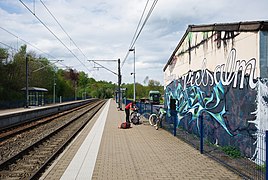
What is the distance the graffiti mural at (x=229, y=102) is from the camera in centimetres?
785

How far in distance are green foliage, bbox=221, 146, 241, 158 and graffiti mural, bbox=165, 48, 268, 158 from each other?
152 millimetres

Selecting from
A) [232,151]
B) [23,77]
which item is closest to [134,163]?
[232,151]

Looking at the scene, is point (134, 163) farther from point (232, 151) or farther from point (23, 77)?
point (23, 77)

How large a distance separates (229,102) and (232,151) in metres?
1.48

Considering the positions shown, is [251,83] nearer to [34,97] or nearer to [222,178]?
[222,178]

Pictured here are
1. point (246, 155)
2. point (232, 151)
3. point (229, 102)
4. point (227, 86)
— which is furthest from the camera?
point (227, 86)

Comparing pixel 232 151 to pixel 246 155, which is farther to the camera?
pixel 232 151

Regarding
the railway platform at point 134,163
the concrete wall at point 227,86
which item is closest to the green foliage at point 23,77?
the concrete wall at point 227,86

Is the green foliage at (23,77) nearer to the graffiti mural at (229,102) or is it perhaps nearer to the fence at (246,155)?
the graffiti mural at (229,102)

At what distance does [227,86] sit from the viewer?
943 centimetres

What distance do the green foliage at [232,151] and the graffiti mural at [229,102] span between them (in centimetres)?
15

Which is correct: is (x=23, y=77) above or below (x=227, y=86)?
above

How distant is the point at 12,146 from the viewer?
1219cm

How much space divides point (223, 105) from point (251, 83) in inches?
74.8
